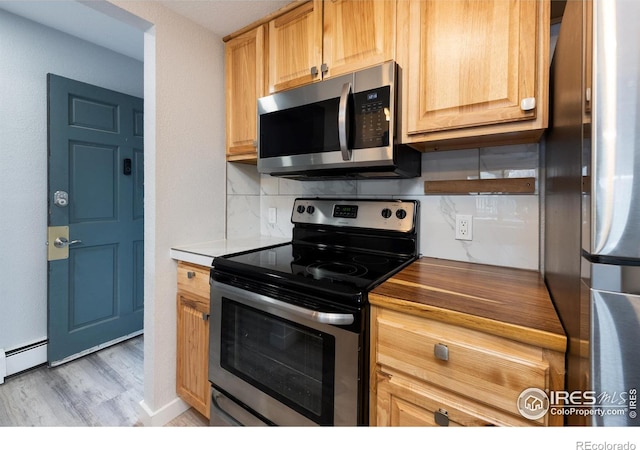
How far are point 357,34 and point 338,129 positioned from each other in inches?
17.1

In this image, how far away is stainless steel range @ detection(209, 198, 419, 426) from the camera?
3.14 ft

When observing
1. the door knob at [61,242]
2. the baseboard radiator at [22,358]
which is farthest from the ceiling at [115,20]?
the baseboard radiator at [22,358]

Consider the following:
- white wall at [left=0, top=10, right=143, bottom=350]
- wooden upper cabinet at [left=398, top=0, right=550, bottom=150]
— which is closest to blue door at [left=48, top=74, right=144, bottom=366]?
white wall at [left=0, top=10, right=143, bottom=350]

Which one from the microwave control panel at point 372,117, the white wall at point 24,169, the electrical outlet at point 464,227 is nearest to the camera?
the microwave control panel at point 372,117

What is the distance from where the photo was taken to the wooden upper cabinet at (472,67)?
37.7 inches

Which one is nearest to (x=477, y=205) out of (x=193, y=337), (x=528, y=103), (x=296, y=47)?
(x=528, y=103)

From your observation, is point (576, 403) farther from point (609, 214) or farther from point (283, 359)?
point (283, 359)

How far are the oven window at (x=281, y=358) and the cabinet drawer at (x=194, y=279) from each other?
0.21 metres

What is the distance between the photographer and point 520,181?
1237 millimetres

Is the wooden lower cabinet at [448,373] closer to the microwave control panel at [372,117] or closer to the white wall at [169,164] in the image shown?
the microwave control panel at [372,117]

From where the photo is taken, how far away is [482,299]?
896 mm

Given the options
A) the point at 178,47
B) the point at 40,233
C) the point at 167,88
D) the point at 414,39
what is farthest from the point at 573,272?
the point at 40,233
